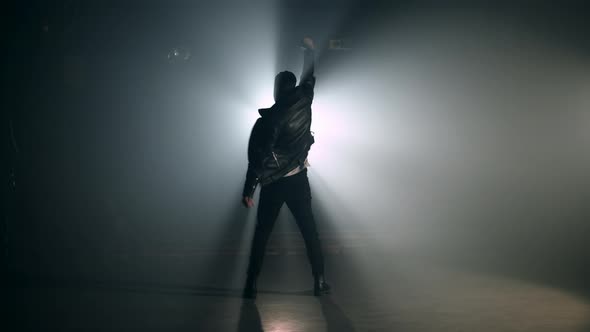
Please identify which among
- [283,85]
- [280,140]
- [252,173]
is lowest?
[252,173]

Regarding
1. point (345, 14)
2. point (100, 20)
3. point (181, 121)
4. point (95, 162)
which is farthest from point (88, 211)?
point (345, 14)

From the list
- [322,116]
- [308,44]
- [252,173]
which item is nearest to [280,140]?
[252,173]

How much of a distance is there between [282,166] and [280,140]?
18 cm

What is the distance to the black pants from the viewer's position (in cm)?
433

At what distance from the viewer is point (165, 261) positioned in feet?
20.7

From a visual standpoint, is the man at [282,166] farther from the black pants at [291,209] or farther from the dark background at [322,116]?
the dark background at [322,116]

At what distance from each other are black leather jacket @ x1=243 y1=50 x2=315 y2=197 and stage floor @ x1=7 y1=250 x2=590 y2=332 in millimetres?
817

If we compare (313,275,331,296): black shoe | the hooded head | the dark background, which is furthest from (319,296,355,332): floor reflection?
the dark background

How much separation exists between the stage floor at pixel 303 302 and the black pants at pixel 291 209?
0.93ft

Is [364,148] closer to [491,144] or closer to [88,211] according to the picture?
[491,144]

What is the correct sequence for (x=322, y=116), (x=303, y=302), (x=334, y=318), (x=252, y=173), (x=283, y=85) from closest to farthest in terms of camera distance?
(x=334, y=318)
(x=303, y=302)
(x=252, y=173)
(x=283, y=85)
(x=322, y=116)

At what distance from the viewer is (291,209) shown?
4.36m

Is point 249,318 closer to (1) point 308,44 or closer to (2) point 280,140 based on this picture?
(2) point 280,140

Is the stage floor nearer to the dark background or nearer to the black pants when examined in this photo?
the black pants
